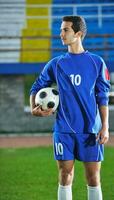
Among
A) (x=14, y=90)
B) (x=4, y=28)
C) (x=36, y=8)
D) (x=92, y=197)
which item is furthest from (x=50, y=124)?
(x=92, y=197)

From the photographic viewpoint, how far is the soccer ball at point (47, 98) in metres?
4.91

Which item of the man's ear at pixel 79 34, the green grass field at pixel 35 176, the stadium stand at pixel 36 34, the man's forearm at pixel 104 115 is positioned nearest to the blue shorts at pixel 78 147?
the man's forearm at pixel 104 115

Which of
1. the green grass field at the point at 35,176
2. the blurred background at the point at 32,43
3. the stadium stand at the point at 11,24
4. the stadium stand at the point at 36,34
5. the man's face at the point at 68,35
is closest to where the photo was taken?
the man's face at the point at 68,35

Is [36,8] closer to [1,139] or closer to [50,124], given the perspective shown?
[50,124]

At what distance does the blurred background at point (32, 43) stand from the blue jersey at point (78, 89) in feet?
36.1

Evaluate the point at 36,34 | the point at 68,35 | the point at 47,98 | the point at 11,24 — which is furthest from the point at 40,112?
the point at 11,24

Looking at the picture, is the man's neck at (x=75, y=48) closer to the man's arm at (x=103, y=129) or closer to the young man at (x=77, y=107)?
the young man at (x=77, y=107)

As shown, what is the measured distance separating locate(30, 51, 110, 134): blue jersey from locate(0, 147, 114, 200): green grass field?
223 centimetres

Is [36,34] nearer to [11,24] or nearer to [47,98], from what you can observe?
[11,24]

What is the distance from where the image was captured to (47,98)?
195 inches

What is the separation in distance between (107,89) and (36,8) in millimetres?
16776

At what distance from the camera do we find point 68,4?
2097 cm

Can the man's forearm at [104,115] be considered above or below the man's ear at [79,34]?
below

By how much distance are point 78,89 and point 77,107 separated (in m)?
0.15
